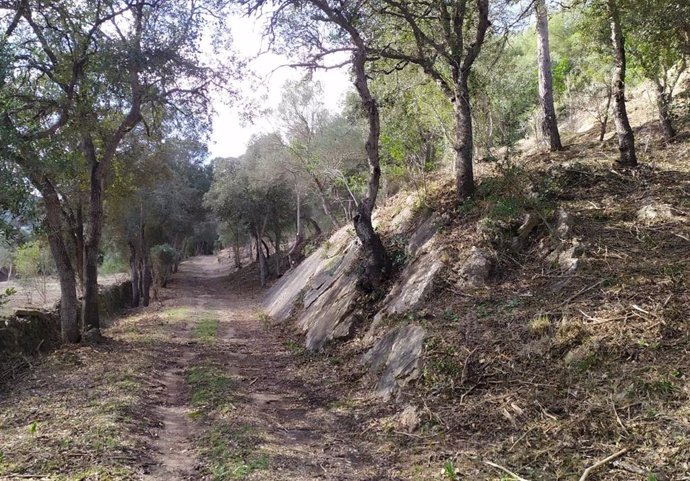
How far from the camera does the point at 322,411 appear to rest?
25.6ft

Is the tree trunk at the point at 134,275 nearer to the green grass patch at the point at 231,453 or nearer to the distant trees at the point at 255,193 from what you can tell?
the distant trees at the point at 255,193

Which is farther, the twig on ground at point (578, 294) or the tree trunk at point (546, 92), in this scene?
the tree trunk at point (546, 92)

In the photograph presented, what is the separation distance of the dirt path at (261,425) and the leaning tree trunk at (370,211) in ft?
9.14

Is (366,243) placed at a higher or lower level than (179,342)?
higher

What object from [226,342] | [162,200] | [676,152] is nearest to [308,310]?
[226,342]

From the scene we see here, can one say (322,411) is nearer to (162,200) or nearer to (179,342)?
(179,342)

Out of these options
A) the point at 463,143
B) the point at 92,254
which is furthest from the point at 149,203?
the point at 463,143

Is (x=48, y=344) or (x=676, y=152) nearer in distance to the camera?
(x=676, y=152)

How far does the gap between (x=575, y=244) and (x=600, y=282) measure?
1278 mm

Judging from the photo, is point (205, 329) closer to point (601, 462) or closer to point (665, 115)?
point (601, 462)

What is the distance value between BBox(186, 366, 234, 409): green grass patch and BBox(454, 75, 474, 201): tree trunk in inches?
255

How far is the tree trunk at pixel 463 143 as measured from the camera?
11.5 meters

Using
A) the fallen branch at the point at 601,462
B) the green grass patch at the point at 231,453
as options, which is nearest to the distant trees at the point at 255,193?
the green grass patch at the point at 231,453

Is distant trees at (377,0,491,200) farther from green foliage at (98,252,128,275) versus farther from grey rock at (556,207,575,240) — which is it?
A: green foliage at (98,252,128,275)
